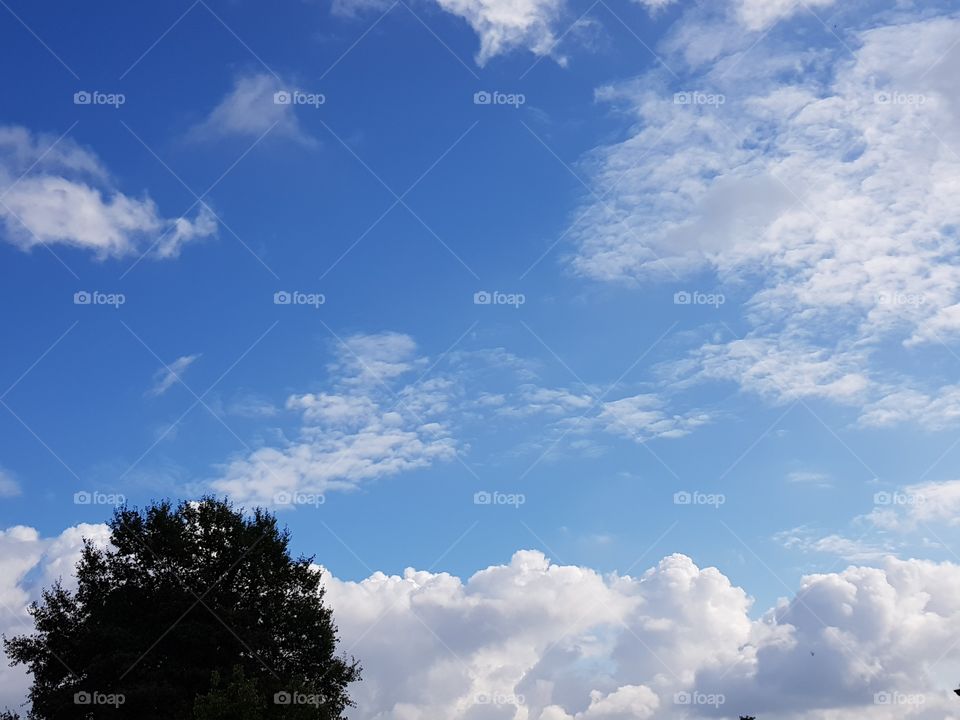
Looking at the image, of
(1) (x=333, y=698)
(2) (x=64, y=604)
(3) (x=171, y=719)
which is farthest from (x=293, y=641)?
(2) (x=64, y=604)

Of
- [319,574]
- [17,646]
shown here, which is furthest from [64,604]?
[319,574]

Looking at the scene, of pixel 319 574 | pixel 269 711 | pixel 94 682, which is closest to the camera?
pixel 269 711

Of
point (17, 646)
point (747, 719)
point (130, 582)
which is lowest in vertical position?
point (747, 719)

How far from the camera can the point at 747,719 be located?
305 feet

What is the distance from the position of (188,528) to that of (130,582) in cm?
430

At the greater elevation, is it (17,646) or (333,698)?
(17,646)

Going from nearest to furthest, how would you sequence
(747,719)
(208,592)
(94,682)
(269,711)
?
(269,711)
(94,682)
(208,592)
(747,719)

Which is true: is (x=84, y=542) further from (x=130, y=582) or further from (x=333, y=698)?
(x=333, y=698)

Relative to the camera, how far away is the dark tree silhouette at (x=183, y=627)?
145 ft

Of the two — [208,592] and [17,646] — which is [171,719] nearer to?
[208,592]

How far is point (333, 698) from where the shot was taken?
1988 inches

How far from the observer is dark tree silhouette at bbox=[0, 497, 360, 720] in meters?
44.3

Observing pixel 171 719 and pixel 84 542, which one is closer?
pixel 171 719

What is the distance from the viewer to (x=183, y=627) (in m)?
46.7
